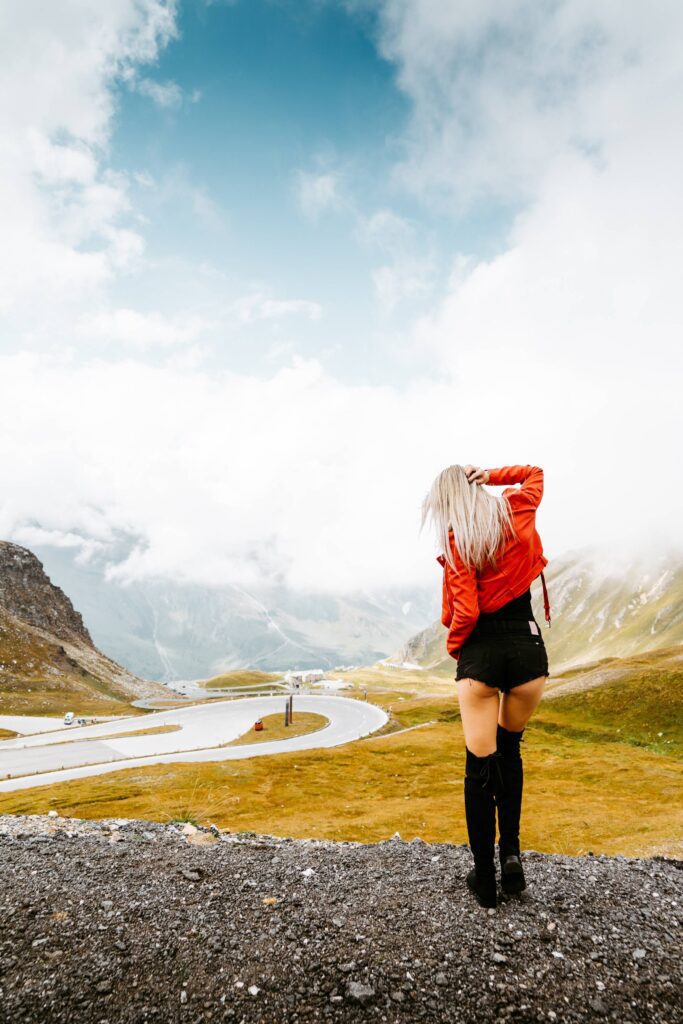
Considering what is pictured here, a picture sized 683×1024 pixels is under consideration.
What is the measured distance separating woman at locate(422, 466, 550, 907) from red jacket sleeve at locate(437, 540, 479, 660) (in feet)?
0.04

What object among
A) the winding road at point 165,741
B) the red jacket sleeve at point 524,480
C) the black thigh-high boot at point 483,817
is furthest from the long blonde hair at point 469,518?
the winding road at point 165,741

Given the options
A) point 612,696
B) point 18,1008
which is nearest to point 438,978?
point 18,1008

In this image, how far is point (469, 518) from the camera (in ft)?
21.6

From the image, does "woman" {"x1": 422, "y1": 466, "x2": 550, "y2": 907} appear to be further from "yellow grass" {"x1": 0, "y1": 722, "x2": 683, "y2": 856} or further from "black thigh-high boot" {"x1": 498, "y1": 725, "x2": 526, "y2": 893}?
"yellow grass" {"x1": 0, "y1": 722, "x2": 683, "y2": 856}

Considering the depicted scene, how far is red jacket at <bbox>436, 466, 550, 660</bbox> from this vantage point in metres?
6.46

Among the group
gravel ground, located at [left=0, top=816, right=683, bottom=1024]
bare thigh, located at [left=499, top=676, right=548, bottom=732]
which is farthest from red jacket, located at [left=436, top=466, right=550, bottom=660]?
gravel ground, located at [left=0, top=816, right=683, bottom=1024]

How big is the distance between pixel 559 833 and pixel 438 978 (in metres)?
27.4

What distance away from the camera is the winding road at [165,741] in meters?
56.3

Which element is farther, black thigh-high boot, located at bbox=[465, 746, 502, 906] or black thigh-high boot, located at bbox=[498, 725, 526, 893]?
black thigh-high boot, located at bbox=[498, 725, 526, 893]

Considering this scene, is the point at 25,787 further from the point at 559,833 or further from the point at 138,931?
the point at 138,931

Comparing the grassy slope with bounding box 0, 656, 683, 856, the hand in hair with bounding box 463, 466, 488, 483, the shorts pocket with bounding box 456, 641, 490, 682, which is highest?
the hand in hair with bounding box 463, 466, 488, 483

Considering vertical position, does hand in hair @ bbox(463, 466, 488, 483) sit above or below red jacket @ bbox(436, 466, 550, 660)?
above

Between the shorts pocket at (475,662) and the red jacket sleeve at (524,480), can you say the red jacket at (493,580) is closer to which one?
the red jacket sleeve at (524,480)

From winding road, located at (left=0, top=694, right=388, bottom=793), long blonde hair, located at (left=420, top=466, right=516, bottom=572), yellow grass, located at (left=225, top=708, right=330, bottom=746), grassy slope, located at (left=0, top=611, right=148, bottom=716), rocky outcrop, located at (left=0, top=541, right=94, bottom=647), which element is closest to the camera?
long blonde hair, located at (left=420, top=466, right=516, bottom=572)
